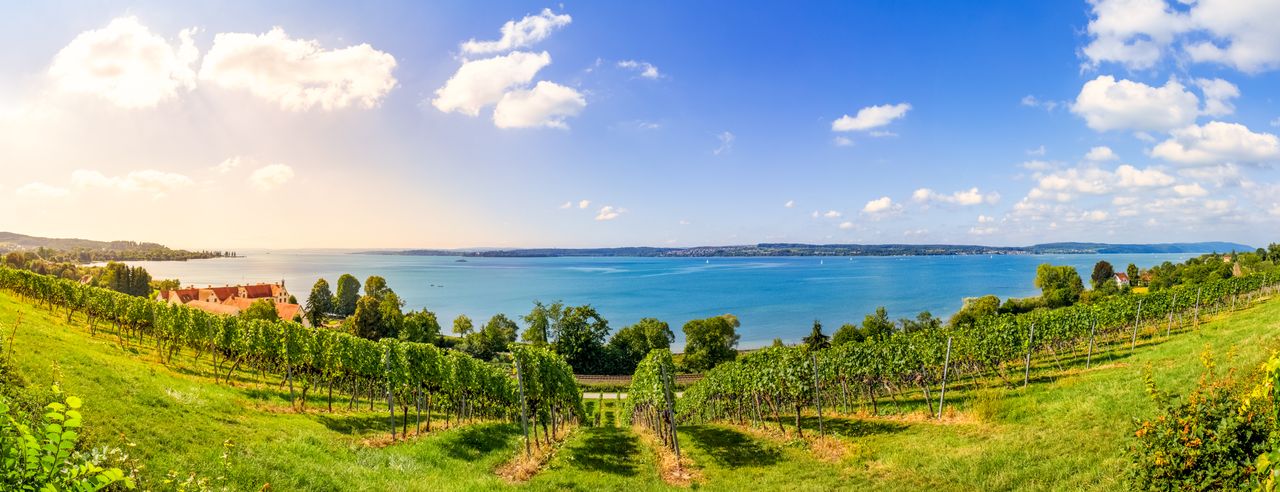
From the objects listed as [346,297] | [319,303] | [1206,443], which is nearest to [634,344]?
[319,303]

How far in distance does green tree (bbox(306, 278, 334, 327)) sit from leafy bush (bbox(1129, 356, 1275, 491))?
86702 millimetres

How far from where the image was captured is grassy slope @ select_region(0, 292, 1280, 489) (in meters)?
10.2

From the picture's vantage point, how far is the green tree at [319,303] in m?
79.8

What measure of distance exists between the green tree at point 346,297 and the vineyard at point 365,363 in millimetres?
83944

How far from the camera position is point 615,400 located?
49.8m

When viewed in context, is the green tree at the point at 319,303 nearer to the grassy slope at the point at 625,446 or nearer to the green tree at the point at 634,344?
the green tree at the point at 634,344

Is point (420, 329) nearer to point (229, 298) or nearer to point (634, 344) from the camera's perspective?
point (634, 344)

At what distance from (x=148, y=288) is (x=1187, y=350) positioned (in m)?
146

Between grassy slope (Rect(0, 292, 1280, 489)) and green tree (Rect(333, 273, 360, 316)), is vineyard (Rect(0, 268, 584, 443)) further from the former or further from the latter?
green tree (Rect(333, 273, 360, 316))

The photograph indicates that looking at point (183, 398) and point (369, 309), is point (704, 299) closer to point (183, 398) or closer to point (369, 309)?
point (369, 309)

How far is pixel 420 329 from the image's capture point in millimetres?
71312

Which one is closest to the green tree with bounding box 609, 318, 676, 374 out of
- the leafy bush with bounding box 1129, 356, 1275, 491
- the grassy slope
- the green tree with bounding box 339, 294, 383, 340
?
the green tree with bounding box 339, 294, 383, 340

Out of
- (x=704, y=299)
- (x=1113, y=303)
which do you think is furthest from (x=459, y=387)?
(x=704, y=299)

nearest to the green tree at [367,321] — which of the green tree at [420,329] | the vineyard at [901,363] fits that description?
the green tree at [420,329]
